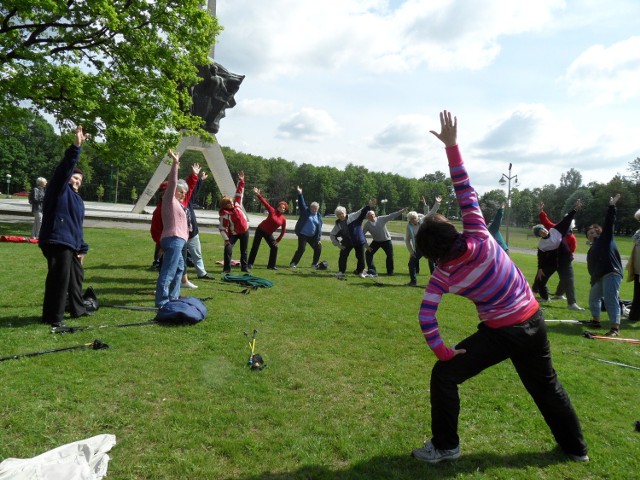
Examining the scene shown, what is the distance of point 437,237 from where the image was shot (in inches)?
121

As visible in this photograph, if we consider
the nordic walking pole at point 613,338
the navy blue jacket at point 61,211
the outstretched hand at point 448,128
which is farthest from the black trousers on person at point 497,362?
the navy blue jacket at point 61,211

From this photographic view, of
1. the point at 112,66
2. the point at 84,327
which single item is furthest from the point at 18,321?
the point at 112,66

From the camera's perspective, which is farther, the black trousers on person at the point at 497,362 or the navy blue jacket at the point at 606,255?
the navy blue jacket at the point at 606,255

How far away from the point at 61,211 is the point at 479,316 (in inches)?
220

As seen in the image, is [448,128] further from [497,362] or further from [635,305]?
[635,305]

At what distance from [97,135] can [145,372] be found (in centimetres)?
1657

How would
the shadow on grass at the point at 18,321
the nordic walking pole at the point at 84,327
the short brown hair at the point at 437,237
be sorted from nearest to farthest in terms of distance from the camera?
1. the short brown hair at the point at 437,237
2. the nordic walking pole at the point at 84,327
3. the shadow on grass at the point at 18,321

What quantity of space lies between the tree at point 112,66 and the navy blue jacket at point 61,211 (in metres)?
12.0

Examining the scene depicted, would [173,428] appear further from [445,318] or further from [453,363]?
[445,318]

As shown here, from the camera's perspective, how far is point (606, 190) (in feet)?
252

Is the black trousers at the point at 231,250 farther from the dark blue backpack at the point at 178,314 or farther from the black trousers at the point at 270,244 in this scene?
the dark blue backpack at the point at 178,314

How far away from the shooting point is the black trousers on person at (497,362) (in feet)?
10.5

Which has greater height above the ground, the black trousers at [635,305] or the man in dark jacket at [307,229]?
the man in dark jacket at [307,229]

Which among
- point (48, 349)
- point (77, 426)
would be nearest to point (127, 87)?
point (48, 349)
